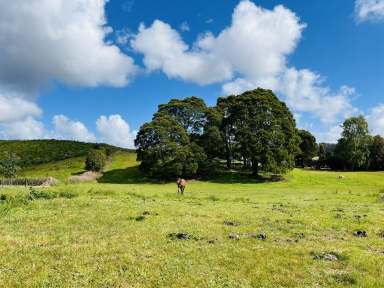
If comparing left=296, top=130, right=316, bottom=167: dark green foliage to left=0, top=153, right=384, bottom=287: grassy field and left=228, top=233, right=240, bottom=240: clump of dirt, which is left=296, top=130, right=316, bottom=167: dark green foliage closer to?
left=0, top=153, right=384, bottom=287: grassy field

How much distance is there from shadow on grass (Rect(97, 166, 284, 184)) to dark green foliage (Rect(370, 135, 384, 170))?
4738 cm

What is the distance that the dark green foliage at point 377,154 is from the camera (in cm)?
10766

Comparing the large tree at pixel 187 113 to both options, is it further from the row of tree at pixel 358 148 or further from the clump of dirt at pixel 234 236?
the clump of dirt at pixel 234 236

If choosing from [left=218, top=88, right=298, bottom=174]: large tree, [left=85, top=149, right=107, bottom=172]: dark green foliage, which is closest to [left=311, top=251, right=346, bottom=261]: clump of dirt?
[left=218, top=88, right=298, bottom=174]: large tree

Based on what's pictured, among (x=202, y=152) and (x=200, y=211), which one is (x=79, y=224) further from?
(x=202, y=152)

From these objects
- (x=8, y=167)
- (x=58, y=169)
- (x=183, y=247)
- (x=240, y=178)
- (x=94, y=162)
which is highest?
(x=94, y=162)

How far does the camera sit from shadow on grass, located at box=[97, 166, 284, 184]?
75.2 m

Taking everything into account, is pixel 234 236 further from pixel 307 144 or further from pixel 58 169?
pixel 307 144

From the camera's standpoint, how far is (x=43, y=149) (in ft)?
433

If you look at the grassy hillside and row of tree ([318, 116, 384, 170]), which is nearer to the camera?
row of tree ([318, 116, 384, 170])

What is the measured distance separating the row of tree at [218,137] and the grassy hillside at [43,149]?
47807mm

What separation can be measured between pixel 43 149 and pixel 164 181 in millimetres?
71397

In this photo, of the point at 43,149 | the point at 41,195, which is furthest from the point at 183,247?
the point at 43,149

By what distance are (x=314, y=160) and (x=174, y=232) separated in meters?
116
